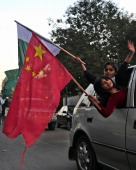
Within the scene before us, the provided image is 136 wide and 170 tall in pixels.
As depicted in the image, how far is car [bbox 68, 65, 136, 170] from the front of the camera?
4.29 m

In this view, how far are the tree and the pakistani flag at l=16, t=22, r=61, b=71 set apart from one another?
20.8 metres

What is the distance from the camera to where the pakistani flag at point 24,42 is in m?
5.27

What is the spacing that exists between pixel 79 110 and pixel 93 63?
21.1 meters

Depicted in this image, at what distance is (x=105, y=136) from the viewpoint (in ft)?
16.0

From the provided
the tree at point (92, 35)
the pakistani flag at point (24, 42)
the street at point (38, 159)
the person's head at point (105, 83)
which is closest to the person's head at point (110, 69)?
the person's head at point (105, 83)

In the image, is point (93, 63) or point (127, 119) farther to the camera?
point (93, 63)

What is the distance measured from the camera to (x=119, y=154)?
4.52 meters

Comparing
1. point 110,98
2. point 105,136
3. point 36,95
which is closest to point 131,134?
point 110,98

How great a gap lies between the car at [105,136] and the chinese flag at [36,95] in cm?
82

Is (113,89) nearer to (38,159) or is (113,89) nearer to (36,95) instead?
(36,95)

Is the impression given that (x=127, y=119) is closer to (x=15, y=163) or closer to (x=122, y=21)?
(x=15, y=163)

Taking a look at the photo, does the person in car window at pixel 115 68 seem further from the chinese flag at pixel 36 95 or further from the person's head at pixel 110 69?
the chinese flag at pixel 36 95

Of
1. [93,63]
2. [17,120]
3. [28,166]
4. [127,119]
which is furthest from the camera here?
[93,63]

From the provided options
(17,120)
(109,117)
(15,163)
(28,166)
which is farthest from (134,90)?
(15,163)
